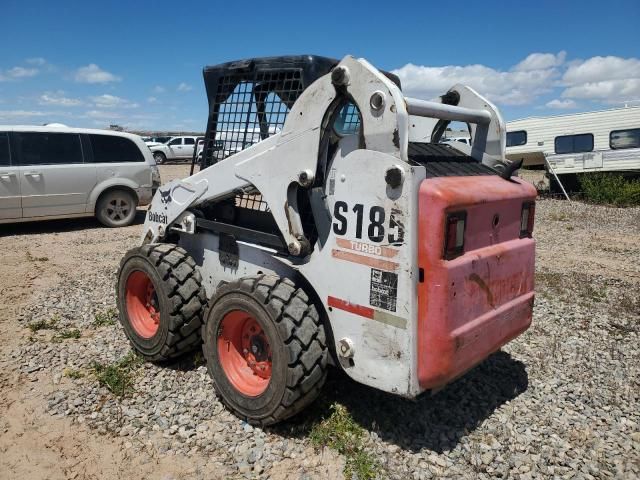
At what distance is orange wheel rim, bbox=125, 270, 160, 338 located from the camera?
13.5 ft

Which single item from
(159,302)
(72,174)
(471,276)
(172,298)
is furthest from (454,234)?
(72,174)

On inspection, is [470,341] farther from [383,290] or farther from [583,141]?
[583,141]

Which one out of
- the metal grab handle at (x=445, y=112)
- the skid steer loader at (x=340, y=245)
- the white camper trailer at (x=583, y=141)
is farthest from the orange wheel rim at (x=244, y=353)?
the white camper trailer at (x=583, y=141)

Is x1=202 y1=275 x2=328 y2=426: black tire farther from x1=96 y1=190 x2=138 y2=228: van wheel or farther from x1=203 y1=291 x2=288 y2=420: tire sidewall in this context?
x1=96 y1=190 x2=138 y2=228: van wheel

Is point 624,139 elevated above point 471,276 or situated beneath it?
elevated above

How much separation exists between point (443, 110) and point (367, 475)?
2.18m

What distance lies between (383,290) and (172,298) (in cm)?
172

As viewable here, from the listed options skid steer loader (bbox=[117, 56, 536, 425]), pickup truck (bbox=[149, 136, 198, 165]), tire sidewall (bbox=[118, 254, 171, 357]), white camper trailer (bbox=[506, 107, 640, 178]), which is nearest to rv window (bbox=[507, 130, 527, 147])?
white camper trailer (bbox=[506, 107, 640, 178])

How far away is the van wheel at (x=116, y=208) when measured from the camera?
9906 mm

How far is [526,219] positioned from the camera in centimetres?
330

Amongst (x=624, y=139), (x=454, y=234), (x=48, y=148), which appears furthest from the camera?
(x=624, y=139)

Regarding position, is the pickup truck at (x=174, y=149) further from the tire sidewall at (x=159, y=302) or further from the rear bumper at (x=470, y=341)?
the rear bumper at (x=470, y=341)

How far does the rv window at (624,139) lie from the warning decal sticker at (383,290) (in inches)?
588

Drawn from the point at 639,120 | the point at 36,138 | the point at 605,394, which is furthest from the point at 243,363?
the point at 639,120
